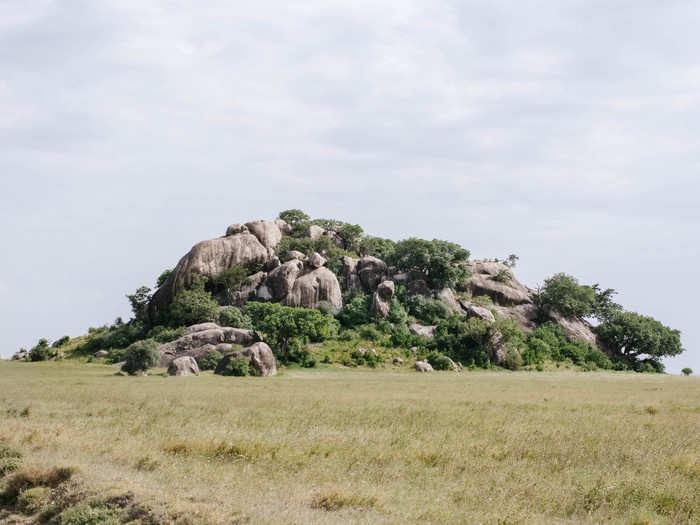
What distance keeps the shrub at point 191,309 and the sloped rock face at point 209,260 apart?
452 cm

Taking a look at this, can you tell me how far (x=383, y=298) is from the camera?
8125 centimetres

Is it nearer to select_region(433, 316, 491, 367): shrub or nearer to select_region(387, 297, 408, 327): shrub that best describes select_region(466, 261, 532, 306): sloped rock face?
select_region(387, 297, 408, 327): shrub

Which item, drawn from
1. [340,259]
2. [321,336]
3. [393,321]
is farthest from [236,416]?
[340,259]

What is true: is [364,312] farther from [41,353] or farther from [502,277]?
[41,353]

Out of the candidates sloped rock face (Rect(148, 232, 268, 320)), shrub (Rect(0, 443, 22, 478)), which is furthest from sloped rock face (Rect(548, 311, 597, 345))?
shrub (Rect(0, 443, 22, 478))

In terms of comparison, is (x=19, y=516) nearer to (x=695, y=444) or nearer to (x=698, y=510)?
(x=698, y=510)

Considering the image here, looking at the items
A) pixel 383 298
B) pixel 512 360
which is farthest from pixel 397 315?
pixel 512 360

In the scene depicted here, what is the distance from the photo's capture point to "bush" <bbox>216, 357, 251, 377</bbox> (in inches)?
2004

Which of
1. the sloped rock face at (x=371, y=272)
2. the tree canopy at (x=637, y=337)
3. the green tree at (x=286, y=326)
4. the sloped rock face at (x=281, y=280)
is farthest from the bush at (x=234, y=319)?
the tree canopy at (x=637, y=337)

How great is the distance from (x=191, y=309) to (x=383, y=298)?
86.4 ft

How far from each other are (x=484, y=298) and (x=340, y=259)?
2349 centimetres

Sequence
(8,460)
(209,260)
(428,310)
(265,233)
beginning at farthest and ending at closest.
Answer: (265,233) < (209,260) < (428,310) < (8,460)

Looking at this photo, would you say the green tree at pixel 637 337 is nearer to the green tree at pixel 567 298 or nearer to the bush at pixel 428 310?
the green tree at pixel 567 298

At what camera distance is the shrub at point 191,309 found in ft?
249
